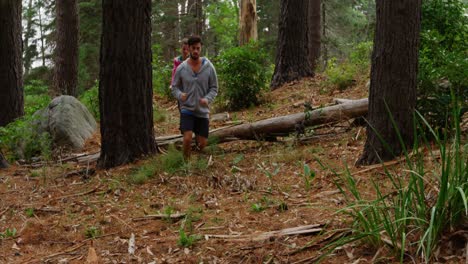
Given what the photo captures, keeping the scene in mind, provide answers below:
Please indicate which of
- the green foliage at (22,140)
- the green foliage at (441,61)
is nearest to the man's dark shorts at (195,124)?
the green foliage at (22,140)

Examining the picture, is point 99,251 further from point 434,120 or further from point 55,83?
point 55,83

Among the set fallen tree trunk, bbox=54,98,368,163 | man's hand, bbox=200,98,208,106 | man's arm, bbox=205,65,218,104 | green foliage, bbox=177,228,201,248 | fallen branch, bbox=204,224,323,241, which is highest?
man's arm, bbox=205,65,218,104

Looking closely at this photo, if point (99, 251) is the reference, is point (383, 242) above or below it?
above

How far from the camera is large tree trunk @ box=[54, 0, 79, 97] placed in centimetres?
1362

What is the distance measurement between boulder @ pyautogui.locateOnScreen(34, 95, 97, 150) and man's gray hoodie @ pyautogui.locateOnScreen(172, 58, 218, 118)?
2.98 metres

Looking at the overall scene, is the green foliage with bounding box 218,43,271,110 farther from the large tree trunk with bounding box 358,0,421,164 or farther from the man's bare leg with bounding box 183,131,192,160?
the large tree trunk with bounding box 358,0,421,164

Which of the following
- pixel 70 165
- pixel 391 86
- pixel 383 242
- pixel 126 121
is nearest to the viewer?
pixel 383 242

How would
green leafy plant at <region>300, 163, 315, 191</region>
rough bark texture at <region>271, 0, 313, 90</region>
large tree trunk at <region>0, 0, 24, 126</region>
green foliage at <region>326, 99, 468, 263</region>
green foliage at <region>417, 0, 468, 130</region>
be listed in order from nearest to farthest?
green foliage at <region>326, 99, 468, 263</region>
green leafy plant at <region>300, 163, 315, 191</region>
green foliage at <region>417, 0, 468, 130</region>
large tree trunk at <region>0, 0, 24, 126</region>
rough bark texture at <region>271, 0, 313, 90</region>

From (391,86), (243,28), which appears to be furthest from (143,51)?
(243,28)

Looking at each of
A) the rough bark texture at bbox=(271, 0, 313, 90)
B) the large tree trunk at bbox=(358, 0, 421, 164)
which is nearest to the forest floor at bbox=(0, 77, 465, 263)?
the large tree trunk at bbox=(358, 0, 421, 164)

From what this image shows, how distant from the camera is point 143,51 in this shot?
A: 7402 mm

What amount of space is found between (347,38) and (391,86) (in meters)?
26.7

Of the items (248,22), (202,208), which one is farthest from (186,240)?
(248,22)

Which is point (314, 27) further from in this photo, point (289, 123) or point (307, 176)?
point (307, 176)
